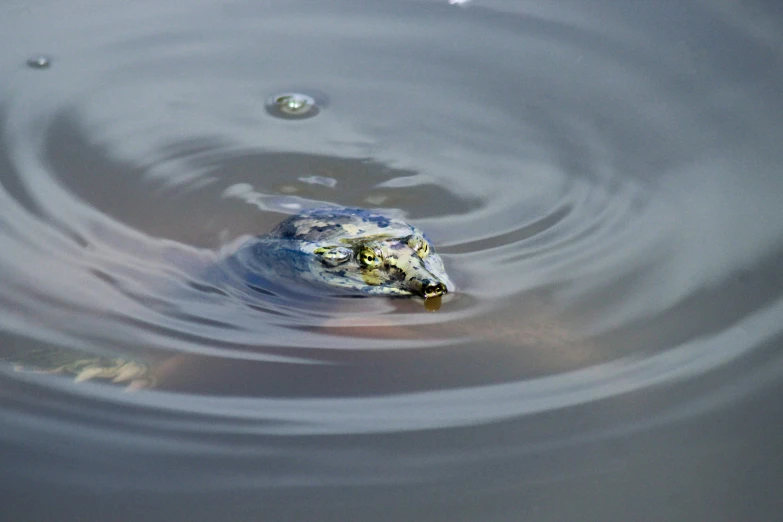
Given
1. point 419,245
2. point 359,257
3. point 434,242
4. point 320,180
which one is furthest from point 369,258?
point 320,180

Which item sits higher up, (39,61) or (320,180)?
(39,61)

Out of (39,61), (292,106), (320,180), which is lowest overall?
(320,180)

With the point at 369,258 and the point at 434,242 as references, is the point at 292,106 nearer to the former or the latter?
the point at 434,242

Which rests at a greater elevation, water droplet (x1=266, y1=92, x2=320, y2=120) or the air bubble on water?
water droplet (x1=266, y1=92, x2=320, y2=120)

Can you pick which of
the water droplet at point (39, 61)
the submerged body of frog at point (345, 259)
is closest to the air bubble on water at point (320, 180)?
the submerged body of frog at point (345, 259)

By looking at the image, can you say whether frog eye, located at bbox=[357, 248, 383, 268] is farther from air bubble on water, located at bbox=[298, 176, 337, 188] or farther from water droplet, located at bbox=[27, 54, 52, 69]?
water droplet, located at bbox=[27, 54, 52, 69]

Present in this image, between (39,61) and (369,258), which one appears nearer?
(369,258)

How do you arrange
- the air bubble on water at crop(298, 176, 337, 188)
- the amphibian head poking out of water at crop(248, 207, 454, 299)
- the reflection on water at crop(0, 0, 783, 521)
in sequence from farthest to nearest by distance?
the air bubble on water at crop(298, 176, 337, 188) < the amphibian head poking out of water at crop(248, 207, 454, 299) < the reflection on water at crop(0, 0, 783, 521)

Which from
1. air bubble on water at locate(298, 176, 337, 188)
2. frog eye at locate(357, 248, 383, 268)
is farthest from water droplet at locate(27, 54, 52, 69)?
frog eye at locate(357, 248, 383, 268)
